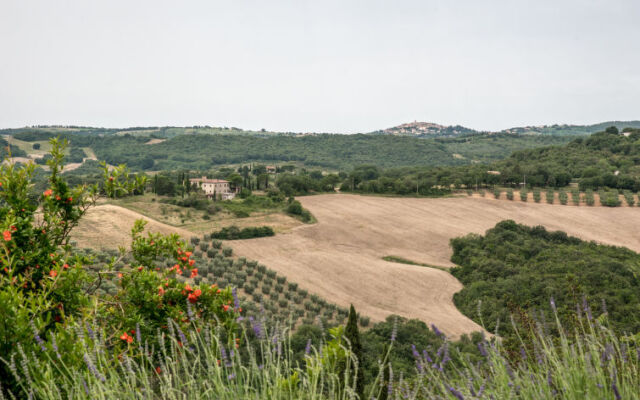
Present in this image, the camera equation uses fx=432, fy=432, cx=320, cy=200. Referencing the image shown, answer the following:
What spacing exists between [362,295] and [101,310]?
3137 cm

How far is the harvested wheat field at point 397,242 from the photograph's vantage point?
35.5 m

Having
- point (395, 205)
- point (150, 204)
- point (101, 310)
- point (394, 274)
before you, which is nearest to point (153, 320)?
point (101, 310)

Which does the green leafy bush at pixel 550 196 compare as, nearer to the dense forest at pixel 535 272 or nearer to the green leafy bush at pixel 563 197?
the green leafy bush at pixel 563 197

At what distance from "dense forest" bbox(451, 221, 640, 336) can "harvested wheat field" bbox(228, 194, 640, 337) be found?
200 centimetres

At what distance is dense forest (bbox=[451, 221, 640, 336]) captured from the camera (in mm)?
29750

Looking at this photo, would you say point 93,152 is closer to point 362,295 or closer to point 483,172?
point 483,172

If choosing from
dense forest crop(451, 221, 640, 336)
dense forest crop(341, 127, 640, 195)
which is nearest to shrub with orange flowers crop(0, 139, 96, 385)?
dense forest crop(451, 221, 640, 336)

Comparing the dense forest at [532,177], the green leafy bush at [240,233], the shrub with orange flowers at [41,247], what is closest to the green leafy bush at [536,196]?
the dense forest at [532,177]

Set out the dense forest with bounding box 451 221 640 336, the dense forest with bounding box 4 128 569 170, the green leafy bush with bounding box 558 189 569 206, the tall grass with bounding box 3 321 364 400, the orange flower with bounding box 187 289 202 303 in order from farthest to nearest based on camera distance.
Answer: the dense forest with bounding box 4 128 569 170 < the green leafy bush with bounding box 558 189 569 206 < the dense forest with bounding box 451 221 640 336 < the orange flower with bounding box 187 289 202 303 < the tall grass with bounding box 3 321 364 400

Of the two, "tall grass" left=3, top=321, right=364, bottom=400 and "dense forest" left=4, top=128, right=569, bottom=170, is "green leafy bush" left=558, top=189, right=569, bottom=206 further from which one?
"dense forest" left=4, top=128, right=569, bottom=170

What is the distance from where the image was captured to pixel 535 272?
39.1 meters

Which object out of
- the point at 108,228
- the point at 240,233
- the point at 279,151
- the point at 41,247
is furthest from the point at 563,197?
the point at 279,151

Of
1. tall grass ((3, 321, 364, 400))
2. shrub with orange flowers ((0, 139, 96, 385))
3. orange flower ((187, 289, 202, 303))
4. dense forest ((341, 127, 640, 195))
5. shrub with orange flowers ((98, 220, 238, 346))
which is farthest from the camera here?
dense forest ((341, 127, 640, 195))

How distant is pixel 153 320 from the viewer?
6.41 meters
